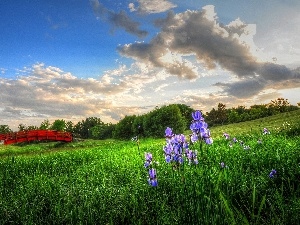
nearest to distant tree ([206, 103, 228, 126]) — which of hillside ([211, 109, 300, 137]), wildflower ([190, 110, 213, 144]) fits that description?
hillside ([211, 109, 300, 137])

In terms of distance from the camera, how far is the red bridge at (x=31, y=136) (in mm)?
32531

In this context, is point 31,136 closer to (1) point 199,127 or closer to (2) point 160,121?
(2) point 160,121

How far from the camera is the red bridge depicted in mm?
32531

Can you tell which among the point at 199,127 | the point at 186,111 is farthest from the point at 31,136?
the point at 186,111

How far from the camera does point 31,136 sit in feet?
112

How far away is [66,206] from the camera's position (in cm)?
382

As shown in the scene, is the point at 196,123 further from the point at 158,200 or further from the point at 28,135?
the point at 28,135

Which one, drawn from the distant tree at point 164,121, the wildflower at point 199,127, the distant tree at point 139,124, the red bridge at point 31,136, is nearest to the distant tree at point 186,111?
the distant tree at point 139,124

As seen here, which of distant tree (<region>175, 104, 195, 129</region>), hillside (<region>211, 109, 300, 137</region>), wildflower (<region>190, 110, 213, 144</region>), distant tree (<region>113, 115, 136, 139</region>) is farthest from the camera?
distant tree (<region>175, 104, 195, 129</region>)

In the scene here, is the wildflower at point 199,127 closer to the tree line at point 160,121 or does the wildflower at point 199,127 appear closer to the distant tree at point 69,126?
the tree line at point 160,121

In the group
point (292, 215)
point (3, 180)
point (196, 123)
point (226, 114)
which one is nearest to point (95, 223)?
point (196, 123)

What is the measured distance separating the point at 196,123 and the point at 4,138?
114 ft

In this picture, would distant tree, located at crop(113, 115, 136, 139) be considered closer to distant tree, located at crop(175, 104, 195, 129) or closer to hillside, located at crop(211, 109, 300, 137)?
hillside, located at crop(211, 109, 300, 137)

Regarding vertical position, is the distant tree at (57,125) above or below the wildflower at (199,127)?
above
